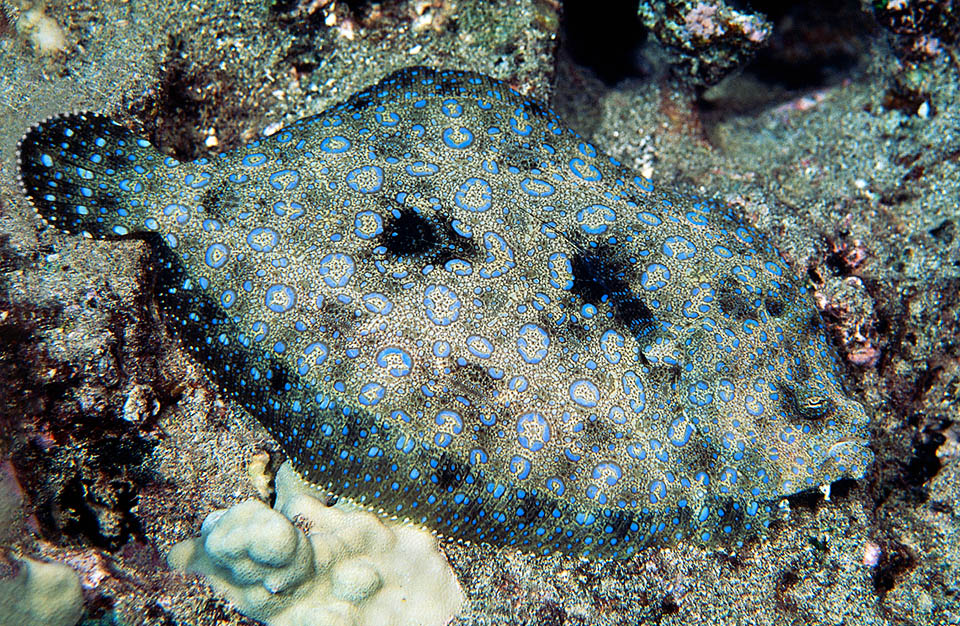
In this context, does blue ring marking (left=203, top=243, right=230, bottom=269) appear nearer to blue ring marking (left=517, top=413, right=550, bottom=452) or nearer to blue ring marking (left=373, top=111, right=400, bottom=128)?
blue ring marking (left=373, top=111, right=400, bottom=128)

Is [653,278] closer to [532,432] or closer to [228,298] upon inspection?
[532,432]

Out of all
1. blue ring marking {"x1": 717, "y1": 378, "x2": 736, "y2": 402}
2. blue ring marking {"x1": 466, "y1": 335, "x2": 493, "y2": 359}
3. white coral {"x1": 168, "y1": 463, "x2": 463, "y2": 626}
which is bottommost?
white coral {"x1": 168, "y1": 463, "x2": 463, "y2": 626}

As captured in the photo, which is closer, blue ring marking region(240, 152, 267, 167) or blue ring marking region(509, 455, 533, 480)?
blue ring marking region(509, 455, 533, 480)

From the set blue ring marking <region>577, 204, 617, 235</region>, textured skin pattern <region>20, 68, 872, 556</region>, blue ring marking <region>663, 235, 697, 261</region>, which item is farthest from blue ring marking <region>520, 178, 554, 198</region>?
blue ring marking <region>663, 235, 697, 261</region>

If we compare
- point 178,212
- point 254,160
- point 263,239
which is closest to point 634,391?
point 263,239

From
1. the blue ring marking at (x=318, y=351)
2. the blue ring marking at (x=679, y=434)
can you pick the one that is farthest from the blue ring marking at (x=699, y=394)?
the blue ring marking at (x=318, y=351)

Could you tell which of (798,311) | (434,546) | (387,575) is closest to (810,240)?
(798,311)

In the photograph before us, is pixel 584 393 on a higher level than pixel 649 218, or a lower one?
lower
